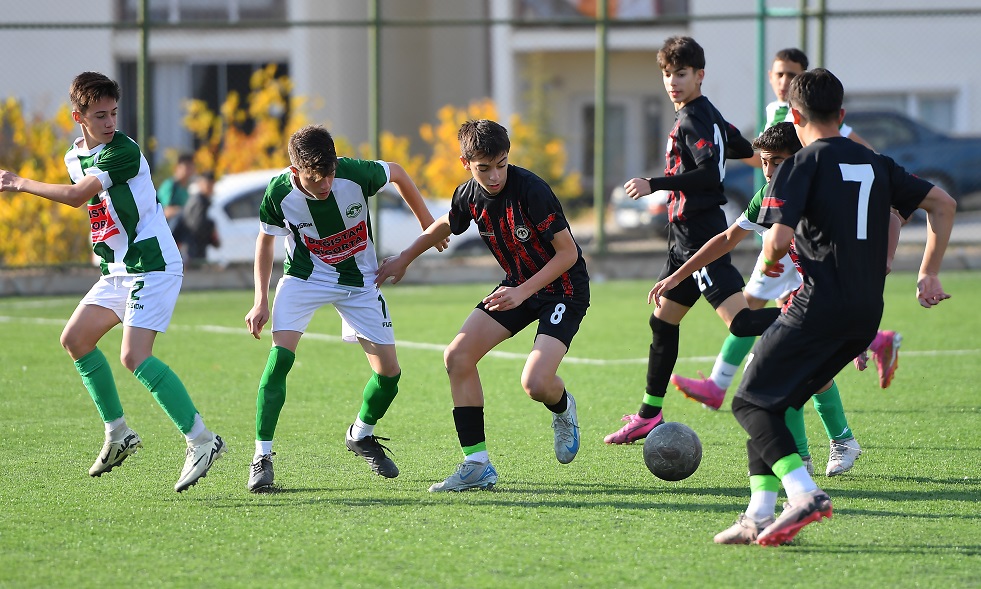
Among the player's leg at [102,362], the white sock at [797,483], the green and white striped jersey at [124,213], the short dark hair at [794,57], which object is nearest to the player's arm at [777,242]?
the white sock at [797,483]

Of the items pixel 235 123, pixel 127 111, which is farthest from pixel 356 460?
pixel 127 111

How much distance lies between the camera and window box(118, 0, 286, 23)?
26.4 meters

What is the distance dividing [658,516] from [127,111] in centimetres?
2181

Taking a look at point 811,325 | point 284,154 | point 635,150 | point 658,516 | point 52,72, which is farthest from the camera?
point 635,150

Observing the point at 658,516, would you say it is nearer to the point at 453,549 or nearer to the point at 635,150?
the point at 453,549

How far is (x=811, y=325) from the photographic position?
4301mm

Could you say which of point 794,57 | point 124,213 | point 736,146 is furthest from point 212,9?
point 124,213

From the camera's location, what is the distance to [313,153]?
517 centimetres

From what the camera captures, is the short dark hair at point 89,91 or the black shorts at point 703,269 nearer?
the short dark hair at point 89,91

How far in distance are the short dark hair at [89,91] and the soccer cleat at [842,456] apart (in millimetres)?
Answer: 3641

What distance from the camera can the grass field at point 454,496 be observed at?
4.10 m

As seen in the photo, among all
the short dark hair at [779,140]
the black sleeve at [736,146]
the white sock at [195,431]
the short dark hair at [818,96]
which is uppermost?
the short dark hair at [818,96]

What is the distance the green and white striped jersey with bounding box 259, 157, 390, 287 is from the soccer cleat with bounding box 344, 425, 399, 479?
0.74 m

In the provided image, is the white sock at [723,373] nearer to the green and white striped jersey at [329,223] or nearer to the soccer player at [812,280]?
the green and white striped jersey at [329,223]
